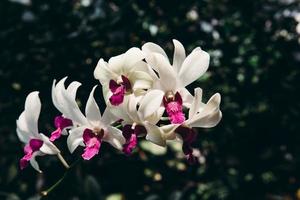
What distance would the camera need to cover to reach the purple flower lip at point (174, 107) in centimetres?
106

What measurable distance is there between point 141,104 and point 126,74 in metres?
0.11

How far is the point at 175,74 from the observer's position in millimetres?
1095

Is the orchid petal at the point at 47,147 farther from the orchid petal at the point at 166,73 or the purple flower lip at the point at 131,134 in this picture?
the orchid petal at the point at 166,73

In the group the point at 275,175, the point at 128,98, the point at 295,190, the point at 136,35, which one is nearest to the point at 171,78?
the point at 128,98

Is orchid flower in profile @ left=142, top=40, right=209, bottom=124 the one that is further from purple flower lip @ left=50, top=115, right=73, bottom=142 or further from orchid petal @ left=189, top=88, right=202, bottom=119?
purple flower lip @ left=50, top=115, right=73, bottom=142

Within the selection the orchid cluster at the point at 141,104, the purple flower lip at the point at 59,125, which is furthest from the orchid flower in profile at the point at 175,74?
the purple flower lip at the point at 59,125

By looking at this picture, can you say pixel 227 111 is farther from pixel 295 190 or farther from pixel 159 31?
pixel 295 190

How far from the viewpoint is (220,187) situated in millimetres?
2457

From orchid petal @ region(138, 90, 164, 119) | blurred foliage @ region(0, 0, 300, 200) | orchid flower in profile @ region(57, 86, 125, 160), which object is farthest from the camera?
blurred foliage @ region(0, 0, 300, 200)

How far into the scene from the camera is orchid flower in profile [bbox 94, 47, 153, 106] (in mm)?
1072

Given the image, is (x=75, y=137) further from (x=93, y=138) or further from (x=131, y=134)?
(x=131, y=134)

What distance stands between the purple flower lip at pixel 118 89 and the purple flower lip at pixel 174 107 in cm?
9

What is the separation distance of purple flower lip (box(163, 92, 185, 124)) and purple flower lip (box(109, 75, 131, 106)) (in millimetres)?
92

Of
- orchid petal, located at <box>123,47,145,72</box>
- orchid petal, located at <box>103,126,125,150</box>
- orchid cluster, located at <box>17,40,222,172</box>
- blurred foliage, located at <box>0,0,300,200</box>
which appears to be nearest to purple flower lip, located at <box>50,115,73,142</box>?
orchid cluster, located at <box>17,40,222,172</box>
